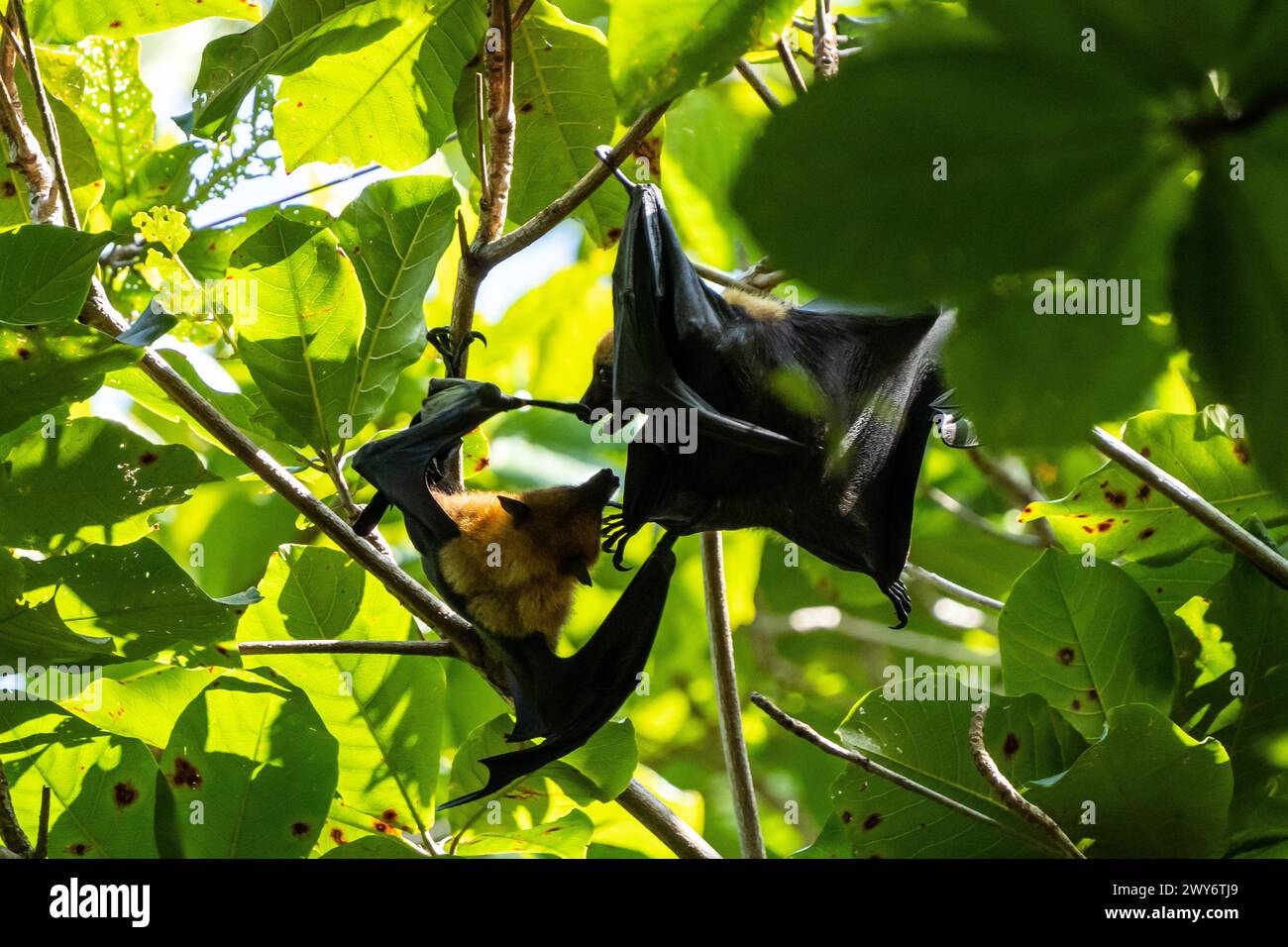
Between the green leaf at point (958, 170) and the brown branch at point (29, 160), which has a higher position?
the brown branch at point (29, 160)

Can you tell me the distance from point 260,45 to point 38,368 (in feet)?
2.39

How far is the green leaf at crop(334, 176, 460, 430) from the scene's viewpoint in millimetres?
2822

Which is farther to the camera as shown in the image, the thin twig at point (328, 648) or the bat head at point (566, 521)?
the bat head at point (566, 521)

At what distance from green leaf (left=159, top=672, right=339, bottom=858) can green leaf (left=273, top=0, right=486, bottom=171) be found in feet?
4.37

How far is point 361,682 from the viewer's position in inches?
110

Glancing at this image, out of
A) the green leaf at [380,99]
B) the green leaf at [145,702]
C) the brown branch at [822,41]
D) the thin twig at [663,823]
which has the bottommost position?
the thin twig at [663,823]

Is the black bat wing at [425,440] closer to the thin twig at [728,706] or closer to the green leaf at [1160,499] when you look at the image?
the thin twig at [728,706]

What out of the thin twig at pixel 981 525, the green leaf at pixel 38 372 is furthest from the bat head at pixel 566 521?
the thin twig at pixel 981 525

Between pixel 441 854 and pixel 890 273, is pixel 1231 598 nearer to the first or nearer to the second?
pixel 441 854

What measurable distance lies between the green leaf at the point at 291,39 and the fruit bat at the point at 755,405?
0.61 metres

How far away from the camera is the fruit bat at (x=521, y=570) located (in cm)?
262

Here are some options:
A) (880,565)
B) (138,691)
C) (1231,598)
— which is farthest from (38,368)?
(1231,598)

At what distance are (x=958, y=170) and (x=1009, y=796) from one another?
2037 mm
